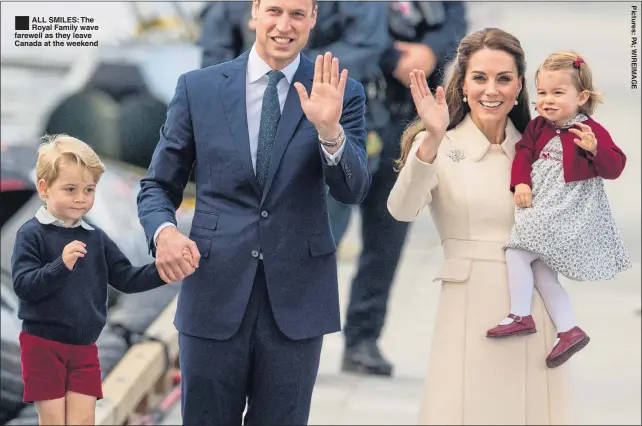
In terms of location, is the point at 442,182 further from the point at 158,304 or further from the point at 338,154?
the point at 158,304

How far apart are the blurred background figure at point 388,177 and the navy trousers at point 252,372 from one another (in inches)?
28.4

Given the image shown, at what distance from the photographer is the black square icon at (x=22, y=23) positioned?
3768mm

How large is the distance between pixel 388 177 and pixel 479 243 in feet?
2.78

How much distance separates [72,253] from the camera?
3.11m

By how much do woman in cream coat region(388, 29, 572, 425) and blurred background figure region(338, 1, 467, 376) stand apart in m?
0.25

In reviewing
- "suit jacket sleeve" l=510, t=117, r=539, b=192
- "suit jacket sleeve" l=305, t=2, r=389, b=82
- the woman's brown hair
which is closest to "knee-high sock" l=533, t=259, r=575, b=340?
"suit jacket sleeve" l=510, t=117, r=539, b=192

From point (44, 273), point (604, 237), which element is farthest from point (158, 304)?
point (604, 237)

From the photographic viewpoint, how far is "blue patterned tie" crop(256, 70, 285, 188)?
3.13 meters

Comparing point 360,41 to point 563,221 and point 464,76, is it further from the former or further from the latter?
point 563,221

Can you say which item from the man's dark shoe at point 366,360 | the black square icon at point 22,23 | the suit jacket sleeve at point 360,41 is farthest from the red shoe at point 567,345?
the black square icon at point 22,23

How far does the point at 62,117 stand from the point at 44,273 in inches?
52.0

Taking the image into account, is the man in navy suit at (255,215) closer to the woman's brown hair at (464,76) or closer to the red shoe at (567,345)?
the woman's brown hair at (464,76)

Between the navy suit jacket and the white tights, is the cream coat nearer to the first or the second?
the white tights

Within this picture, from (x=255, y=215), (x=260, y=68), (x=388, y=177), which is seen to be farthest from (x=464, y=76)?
(x=388, y=177)
